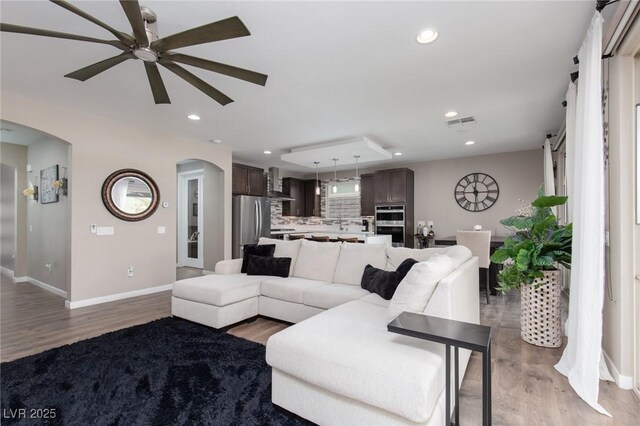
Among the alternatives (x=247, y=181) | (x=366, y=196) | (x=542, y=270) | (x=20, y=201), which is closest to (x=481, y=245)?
(x=542, y=270)

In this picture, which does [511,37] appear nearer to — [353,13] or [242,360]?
[353,13]

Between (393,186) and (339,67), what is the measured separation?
14.9ft

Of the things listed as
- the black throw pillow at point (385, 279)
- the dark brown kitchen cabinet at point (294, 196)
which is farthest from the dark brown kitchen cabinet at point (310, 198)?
the black throw pillow at point (385, 279)

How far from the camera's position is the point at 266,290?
3541 mm

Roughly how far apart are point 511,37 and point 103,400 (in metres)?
3.94

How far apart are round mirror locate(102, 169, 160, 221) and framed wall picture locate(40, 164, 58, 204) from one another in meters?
1.13

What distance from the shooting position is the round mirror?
14.4ft

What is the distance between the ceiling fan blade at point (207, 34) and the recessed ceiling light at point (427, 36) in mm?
1360

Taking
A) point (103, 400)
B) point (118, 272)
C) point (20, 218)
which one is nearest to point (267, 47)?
point (103, 400)

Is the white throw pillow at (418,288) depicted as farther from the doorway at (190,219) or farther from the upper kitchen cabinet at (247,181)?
the doorway at (190,219)

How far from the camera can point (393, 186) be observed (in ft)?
23.0

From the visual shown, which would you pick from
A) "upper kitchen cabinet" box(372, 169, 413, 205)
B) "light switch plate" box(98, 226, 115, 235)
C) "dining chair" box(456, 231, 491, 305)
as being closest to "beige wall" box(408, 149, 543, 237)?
"upper kitchen cabinet" box(372, 169, 413, 205)

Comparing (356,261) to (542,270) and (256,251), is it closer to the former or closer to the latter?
(256,251)

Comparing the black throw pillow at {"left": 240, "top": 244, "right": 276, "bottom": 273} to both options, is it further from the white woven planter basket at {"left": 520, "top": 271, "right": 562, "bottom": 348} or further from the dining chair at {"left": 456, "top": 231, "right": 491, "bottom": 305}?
the white woven planter basket at {"left": 520, "top": 271, "right": 562, "bottom": 348}
